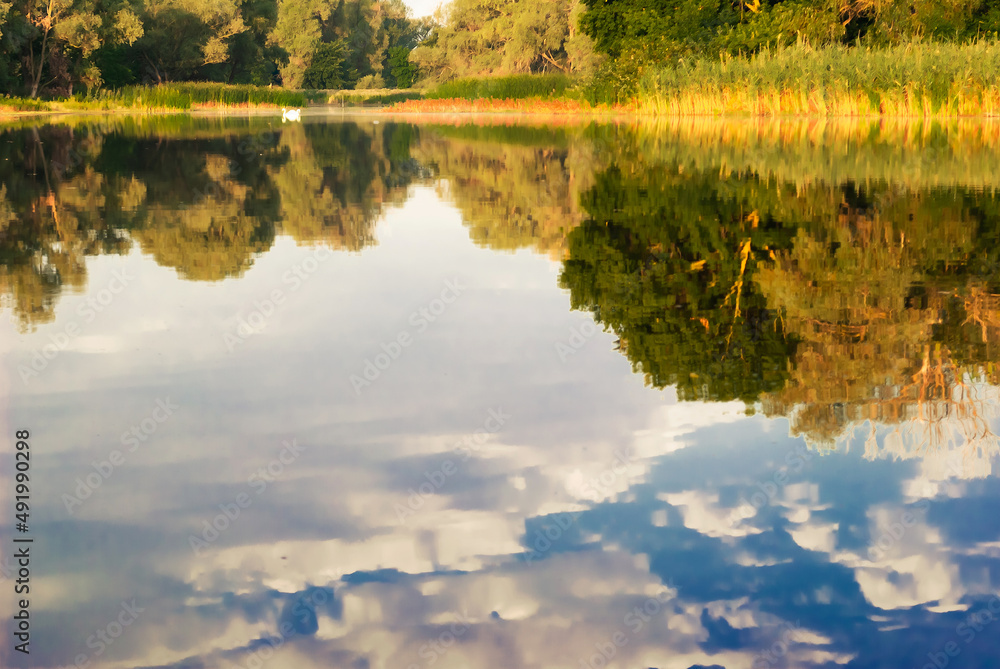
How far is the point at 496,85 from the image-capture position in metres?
57.3

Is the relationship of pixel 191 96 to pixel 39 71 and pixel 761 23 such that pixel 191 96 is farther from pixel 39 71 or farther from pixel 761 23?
pixel 761 23

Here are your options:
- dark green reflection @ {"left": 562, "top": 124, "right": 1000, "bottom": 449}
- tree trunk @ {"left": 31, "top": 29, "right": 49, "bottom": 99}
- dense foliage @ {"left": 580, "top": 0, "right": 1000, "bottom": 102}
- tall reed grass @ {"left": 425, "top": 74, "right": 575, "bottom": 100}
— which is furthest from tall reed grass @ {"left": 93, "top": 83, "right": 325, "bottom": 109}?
dark green reflection @ {"left": 562, "top": 124, "right": 1000, "bottom": 449}

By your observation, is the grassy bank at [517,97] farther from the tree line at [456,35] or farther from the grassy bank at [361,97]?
the grassy bank at [361,97]

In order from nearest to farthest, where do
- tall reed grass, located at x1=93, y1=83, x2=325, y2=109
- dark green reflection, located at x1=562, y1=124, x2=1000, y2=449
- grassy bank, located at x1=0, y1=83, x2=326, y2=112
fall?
dark green reflection, located at x1=562, y1=124, x2=1000, y2=449
grassy bank, located at x1=0, y1=83, x2=326, y2=112
tall reed grass, located at x1=93, y1=83, x2=325, y2=109

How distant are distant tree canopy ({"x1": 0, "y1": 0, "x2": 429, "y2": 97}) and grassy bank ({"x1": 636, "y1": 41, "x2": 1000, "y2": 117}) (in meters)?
31.0

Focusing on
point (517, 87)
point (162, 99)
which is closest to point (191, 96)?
point (162, 99)

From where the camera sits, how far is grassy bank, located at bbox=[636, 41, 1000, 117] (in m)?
27.6

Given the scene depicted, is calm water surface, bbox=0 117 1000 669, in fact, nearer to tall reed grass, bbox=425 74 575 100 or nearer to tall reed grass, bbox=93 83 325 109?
tall reed grass, bbox=425 74 575 100

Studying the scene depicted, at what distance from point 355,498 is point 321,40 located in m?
107

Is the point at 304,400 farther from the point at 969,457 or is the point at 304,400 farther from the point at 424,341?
the point at 969,457

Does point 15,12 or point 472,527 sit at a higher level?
point 15,12

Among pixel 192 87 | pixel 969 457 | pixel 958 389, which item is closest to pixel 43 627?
pixel 969 457

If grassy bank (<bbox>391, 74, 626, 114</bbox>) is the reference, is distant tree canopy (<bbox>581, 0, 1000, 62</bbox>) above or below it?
above

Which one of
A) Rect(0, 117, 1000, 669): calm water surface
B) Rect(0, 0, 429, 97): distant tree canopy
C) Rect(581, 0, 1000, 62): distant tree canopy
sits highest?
Rect(0, 0, 429, 97): distant tree canopy
